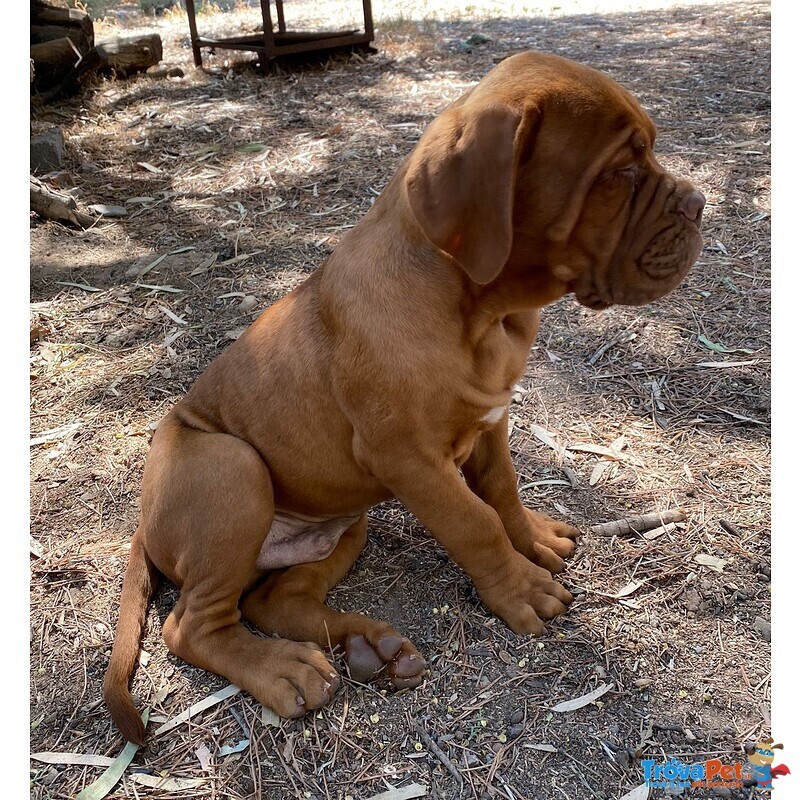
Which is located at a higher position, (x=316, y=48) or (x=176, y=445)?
(x=316, y=48)

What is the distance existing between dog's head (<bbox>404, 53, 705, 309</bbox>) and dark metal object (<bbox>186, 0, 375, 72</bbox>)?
7820 millimetres

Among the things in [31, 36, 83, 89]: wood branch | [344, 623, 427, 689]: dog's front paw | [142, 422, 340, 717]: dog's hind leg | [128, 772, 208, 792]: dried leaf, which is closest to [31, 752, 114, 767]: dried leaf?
[128, 772, 208, 792]: dried leaf

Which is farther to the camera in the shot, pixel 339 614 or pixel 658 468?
pixel 658 468

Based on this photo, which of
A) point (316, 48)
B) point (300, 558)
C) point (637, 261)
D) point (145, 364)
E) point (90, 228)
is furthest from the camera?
point (316, 48)

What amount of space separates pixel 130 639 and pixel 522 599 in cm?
142

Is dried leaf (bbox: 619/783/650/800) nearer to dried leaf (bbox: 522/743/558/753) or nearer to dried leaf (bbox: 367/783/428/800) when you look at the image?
dried leaf (bbox: 522/743/558/753)

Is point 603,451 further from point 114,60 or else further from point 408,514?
point 114,60

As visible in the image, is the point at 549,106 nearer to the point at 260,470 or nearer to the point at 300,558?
the point at 260,470

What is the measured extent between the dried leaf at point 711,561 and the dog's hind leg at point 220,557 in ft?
4.93

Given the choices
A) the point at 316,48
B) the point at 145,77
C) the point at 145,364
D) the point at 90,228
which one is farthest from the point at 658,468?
the point at 145,77

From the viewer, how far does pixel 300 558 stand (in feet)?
10.3

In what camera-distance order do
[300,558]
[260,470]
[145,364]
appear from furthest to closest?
[145,364]
[300,558]
[260,470]

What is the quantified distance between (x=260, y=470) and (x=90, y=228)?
13.7ft

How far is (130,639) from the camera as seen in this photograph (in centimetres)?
277
